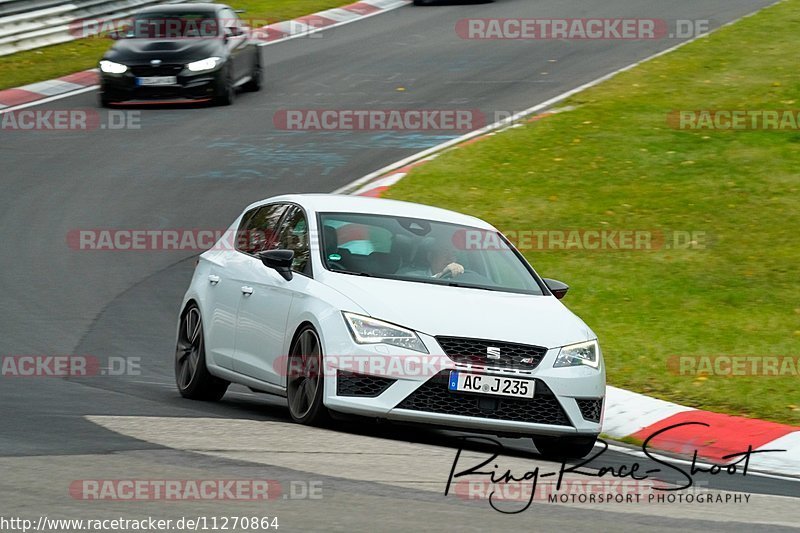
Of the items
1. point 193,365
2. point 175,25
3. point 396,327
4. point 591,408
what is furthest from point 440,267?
point 175,25

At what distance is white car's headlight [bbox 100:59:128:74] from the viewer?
74.9 feet

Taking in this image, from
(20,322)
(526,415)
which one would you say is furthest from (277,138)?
(526,415)

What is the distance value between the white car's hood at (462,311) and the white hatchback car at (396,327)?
11 millimetres

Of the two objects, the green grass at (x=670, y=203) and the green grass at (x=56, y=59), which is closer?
the green grass at (x=670, y=203)

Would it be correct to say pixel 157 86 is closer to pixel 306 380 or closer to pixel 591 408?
pixel 306 380

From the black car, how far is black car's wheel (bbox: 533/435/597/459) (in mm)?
14881

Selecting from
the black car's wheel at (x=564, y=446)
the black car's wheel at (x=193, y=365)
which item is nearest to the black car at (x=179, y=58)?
the black car's wheel at (x=193, y=365)

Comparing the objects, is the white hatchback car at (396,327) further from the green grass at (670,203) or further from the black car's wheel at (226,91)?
the black car's wheel at (226,91)

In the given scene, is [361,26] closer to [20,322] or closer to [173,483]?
[20,322]

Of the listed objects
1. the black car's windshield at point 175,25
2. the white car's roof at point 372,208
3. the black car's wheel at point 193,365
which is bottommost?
the black car's windshield at point 175,25

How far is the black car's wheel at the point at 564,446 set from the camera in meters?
9.19

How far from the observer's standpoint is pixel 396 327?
344 inches

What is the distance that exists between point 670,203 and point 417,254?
8.33 metres

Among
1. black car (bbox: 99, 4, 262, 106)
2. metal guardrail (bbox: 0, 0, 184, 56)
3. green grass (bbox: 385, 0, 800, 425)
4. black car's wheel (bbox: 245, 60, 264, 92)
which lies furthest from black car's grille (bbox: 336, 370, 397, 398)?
metal guardrail (bbox: 0, 0, 184, 56)
